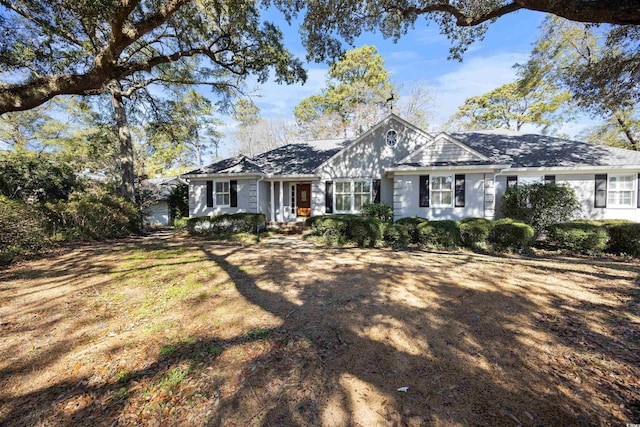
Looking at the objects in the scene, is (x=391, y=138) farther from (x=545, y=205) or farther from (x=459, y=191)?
(x=545, y=205)

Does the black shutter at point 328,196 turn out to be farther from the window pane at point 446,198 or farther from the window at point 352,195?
the window pane at point 446,198

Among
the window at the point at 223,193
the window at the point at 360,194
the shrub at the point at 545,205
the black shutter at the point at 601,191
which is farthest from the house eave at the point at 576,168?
the window at the point at 223,193

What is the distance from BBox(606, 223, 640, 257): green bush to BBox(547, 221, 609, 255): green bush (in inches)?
10.6

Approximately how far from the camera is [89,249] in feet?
26.4

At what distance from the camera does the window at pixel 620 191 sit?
11.5m

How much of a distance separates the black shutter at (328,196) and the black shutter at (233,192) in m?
4.69

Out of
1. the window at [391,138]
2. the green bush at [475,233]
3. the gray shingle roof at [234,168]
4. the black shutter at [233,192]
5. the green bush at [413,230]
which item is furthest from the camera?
the black shutter at [233,192]

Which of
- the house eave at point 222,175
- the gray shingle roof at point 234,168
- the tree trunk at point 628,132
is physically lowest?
the house eave at point 222,175

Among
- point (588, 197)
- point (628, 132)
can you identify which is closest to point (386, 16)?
point (588, 197)

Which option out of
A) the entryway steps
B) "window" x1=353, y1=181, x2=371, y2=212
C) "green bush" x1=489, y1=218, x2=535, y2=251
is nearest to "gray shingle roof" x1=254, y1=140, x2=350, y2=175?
"window" x1=353, y1=181, x2=371, y2=212

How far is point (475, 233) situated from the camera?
29.4 feet

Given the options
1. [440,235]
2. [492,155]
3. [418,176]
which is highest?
[492,155]

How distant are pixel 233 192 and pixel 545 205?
45.1 feet

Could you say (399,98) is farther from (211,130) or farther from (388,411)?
(388,411)
